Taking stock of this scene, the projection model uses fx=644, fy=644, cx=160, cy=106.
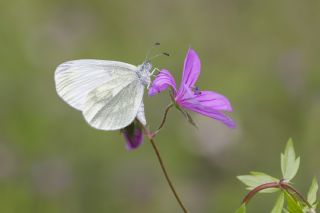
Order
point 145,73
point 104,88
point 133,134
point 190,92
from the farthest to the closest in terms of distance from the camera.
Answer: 1. point 104,88
2. point 145,73
3. point 133,134
4. point 190,92

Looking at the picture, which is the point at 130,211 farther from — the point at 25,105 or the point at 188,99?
the point at 188,99

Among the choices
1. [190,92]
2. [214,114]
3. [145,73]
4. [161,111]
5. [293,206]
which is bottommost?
[161,111]

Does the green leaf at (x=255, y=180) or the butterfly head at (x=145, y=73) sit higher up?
the butterfly head at (x=145, y=73)

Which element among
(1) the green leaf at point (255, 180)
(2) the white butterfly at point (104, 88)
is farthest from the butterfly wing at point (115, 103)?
(1) the green leaf at point (255, 180)

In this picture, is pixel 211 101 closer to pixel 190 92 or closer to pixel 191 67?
pixel 190 92

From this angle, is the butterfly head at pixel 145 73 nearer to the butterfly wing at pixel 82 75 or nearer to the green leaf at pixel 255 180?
the butterfly wing at pixel 82 75

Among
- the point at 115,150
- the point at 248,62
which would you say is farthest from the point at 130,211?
the point at 248,62

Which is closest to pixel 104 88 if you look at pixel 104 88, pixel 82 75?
pixel 104 88
